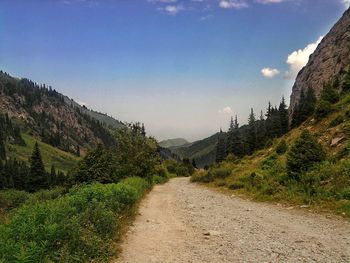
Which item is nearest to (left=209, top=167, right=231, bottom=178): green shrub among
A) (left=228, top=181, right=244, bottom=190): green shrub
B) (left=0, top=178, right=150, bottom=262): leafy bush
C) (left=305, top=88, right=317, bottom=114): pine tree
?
(left=228, top=181, right=244, bottom=190): green shrub

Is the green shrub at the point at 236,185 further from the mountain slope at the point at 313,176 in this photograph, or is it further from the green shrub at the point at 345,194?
the green shrub at the point at 345,194

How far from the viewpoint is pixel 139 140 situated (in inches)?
1547

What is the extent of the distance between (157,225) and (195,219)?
6.34 ft

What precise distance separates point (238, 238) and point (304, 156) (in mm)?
12154

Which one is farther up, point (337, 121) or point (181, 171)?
point (337, 121)

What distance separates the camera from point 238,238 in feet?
36.4

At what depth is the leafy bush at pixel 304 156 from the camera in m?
21.5

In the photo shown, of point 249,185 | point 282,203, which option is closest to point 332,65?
point 249,185

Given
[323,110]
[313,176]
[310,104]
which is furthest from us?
[310,104]

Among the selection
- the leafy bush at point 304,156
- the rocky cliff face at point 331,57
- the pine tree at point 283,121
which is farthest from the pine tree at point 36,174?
the rocky cliff face at point 331,57

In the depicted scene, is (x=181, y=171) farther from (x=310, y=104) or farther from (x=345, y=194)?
(x=345, y=194)

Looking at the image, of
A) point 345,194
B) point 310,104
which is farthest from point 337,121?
point 310,104

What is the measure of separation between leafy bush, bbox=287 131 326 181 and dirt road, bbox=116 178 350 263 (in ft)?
17.9

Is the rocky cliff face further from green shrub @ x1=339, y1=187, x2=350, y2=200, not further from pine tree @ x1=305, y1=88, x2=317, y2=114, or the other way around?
green shrub @ x1=339, y1=187, x2=350, y2=200
